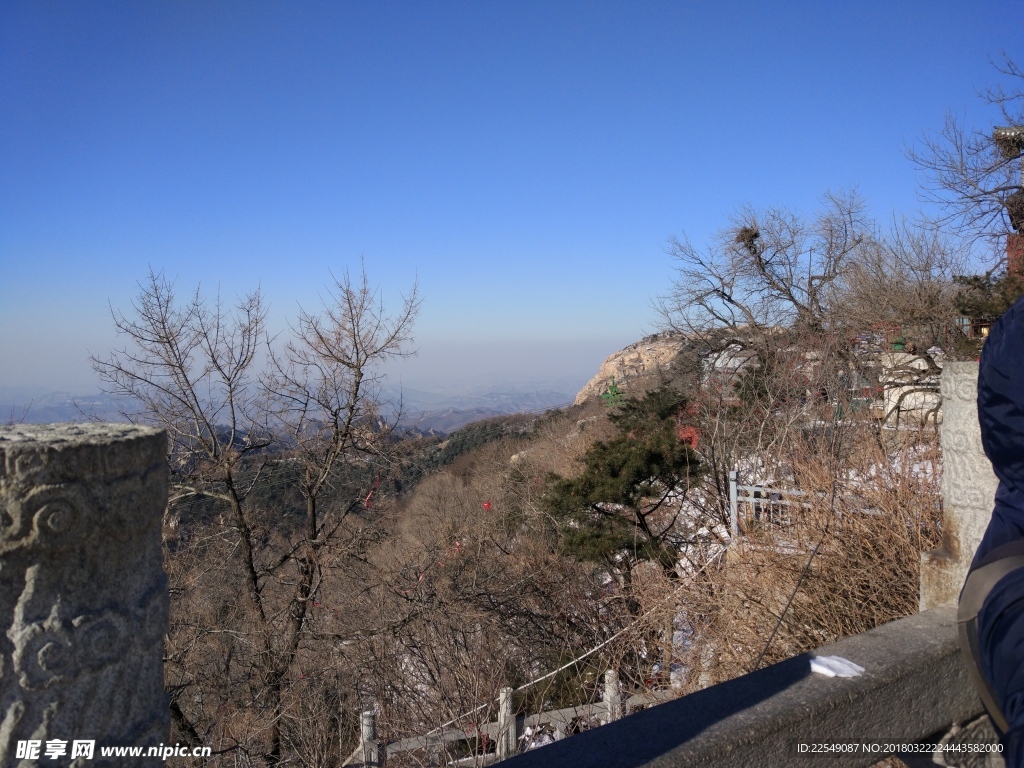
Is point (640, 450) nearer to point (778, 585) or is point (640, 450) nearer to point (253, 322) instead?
point (778, 585)

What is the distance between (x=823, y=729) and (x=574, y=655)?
8691 mm

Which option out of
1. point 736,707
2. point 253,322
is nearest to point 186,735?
point 253,322

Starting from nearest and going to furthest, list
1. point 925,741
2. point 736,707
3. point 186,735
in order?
point 736,707
point 925,741
point 186,735

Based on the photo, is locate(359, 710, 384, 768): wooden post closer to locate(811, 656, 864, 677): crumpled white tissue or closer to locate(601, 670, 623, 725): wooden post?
locate(601, 670, 623, 725): wooden post

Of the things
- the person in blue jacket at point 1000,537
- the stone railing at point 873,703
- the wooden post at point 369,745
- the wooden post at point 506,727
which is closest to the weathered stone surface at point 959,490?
the stone railing at point 873,703

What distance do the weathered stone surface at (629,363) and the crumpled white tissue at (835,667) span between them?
21.2 m

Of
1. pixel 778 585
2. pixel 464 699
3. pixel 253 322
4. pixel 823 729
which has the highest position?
pixel 253 322

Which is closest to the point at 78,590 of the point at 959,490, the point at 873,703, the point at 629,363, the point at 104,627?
the point at 104,627

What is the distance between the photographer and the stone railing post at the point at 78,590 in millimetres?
1271

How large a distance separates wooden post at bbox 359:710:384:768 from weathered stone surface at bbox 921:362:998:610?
5.58m

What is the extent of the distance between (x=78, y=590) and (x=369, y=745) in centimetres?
639

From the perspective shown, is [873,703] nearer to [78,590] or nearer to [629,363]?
[78,590]

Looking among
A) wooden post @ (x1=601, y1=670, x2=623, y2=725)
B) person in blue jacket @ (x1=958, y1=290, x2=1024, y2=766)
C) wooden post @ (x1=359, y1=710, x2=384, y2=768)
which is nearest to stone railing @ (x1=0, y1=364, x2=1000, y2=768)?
person in blue jacket @ (x1=958, y1=290, x2=1024, y2=766)

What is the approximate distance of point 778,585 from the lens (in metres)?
4.75
